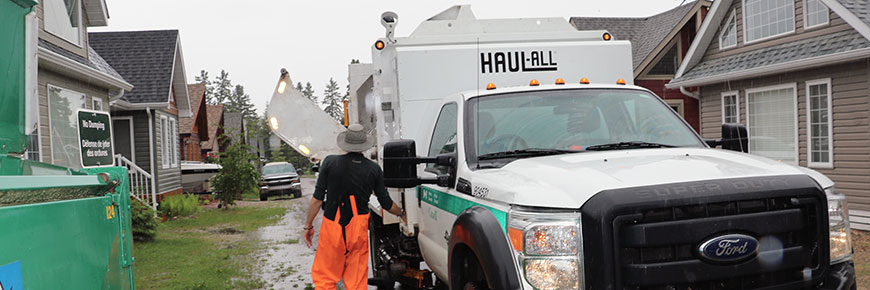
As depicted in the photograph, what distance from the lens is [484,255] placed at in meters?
3.32

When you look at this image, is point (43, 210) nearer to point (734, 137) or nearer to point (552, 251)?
point (552, 251)

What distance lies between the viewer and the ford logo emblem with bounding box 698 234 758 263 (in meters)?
3.01

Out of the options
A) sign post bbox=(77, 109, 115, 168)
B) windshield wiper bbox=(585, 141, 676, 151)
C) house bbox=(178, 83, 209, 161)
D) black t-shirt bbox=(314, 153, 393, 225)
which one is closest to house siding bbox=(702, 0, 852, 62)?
windshield wiper bbox=(585, 141, 676, 151)

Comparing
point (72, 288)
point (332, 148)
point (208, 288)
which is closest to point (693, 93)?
point (332, 148)

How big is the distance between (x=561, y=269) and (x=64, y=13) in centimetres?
1360

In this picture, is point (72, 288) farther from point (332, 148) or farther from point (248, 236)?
point (248, 236)

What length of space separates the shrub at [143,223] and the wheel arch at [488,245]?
9.31 metres

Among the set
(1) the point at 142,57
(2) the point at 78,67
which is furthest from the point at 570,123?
(1) the point at 142,57

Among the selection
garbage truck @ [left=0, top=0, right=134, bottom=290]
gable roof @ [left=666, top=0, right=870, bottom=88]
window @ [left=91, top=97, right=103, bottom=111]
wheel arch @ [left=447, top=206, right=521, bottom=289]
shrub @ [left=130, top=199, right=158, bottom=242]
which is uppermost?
gable roof @ [left=666, top=0, right=870, bottom=88]

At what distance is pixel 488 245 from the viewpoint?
3.30 m

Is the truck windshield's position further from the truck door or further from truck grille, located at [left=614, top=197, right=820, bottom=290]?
truck grille, located at [left=614, top=197, right=820, bottom=290]

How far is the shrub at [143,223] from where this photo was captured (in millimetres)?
11391

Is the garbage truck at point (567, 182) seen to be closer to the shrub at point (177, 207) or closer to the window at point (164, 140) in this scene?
the shrub at point (177, 207)

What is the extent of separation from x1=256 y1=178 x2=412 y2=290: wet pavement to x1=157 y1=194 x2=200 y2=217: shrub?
3523 millimetres
